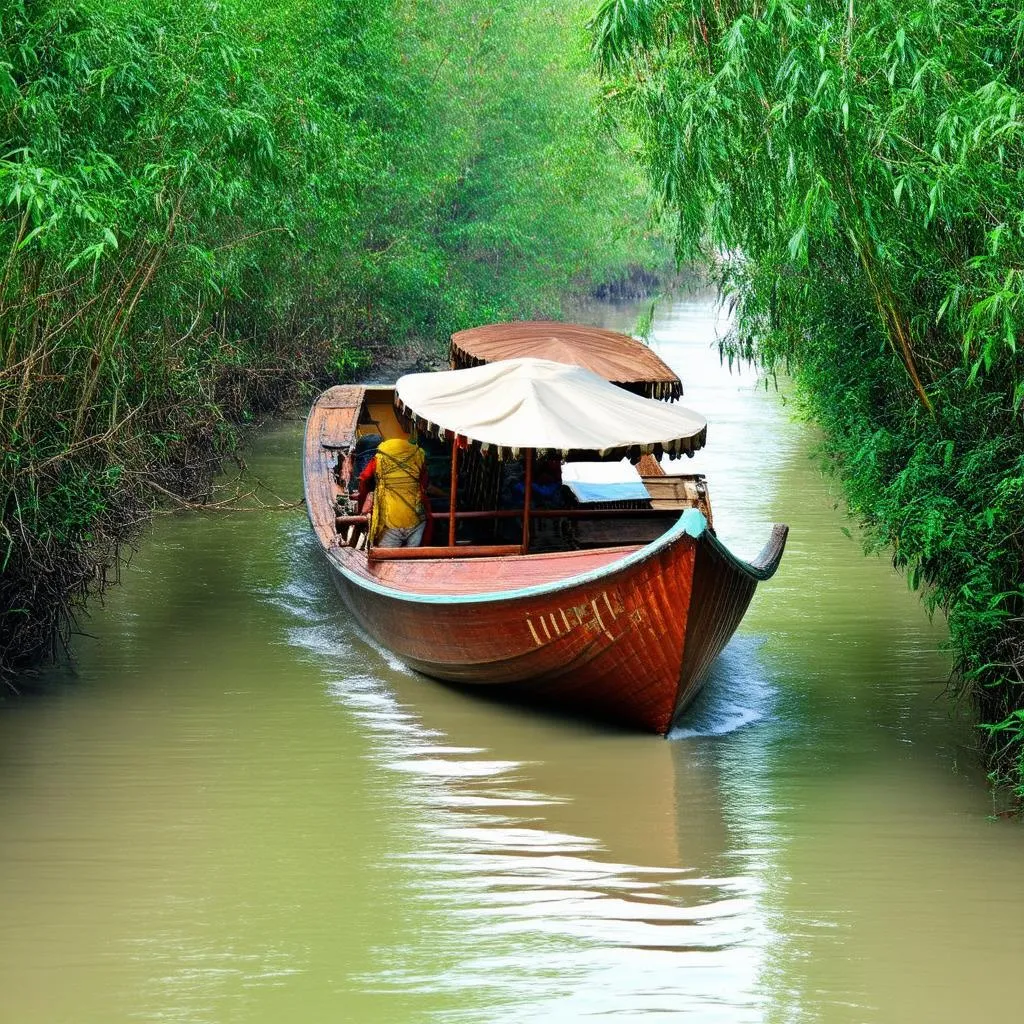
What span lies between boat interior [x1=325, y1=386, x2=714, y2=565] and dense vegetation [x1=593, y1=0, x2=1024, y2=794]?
1571mm

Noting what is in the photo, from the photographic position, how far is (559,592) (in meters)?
7.27

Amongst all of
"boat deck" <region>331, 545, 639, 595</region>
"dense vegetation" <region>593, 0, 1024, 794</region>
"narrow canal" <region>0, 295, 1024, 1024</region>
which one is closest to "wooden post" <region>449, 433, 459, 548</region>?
"boat deck" <region>331, 545, 639, 595</region>

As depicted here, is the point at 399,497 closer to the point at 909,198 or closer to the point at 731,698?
the point at 731,698

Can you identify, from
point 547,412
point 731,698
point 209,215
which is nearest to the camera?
point 547,412

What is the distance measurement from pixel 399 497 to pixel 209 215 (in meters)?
2.68

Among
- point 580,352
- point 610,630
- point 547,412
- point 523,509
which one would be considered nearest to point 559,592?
point 610,630

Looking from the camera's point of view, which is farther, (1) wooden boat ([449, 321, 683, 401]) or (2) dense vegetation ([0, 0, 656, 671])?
(1) wooden boat ([449, 321, 683, 401])

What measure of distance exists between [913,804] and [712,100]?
328 cm

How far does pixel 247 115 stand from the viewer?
→ 8.27 metres

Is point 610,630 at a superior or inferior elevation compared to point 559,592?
→ inferior

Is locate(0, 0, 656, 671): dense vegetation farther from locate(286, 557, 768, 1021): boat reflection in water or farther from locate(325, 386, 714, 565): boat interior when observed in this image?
locate(286, 557, 768, 1021): boat reflection in water

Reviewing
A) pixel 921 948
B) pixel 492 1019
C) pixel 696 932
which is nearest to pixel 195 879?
pixel 492 1019

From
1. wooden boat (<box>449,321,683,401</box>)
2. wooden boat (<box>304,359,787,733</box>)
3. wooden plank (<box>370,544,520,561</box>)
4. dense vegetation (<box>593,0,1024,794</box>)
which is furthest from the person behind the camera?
wooden boat (<box>449,321,683,401</box>)

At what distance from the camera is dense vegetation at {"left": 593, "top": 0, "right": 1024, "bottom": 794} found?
5.90 m
